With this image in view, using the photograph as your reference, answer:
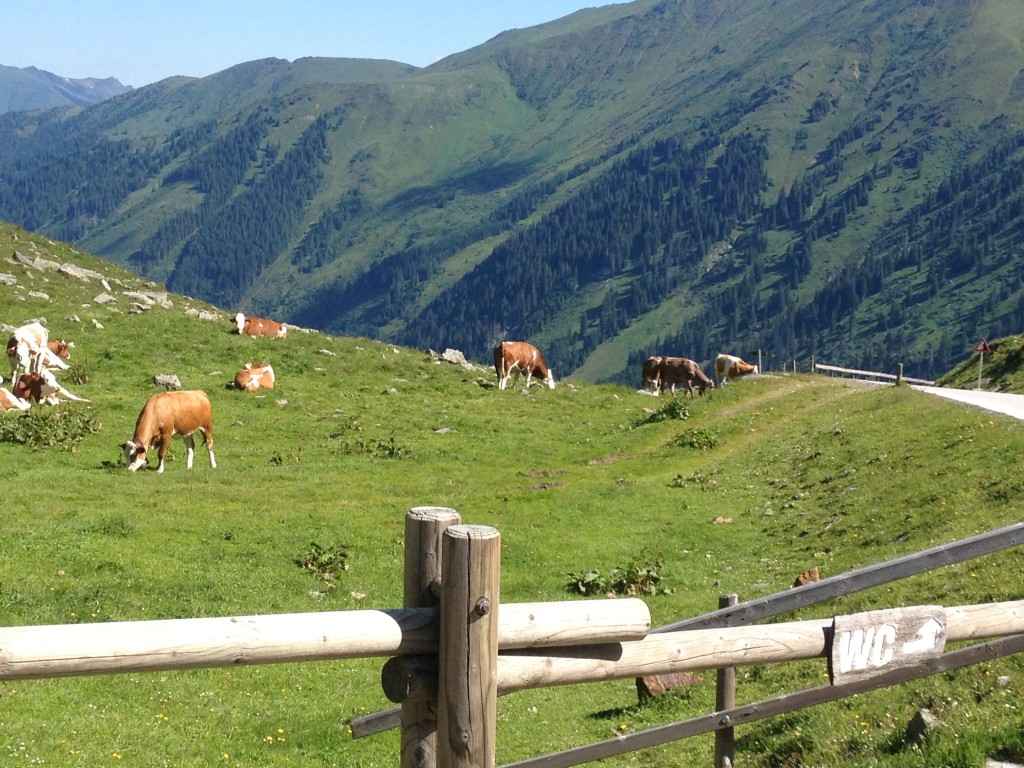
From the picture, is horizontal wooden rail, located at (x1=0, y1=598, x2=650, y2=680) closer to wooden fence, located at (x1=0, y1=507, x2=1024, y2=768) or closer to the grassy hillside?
wooden fence, located at (x1=0, y1=507, x2=1024, y2=768)

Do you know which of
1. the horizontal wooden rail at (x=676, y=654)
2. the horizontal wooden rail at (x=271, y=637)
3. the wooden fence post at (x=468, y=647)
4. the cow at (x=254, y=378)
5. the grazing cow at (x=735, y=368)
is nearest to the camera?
the horizontal wooden rail at (x=271, y=637)

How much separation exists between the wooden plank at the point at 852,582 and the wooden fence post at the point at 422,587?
2.45 meters

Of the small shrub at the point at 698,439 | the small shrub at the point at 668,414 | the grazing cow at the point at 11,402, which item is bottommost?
the small shrub at the point at 698,439

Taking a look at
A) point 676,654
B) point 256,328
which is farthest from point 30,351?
point 676,654

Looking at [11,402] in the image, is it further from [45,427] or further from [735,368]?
[735,368]

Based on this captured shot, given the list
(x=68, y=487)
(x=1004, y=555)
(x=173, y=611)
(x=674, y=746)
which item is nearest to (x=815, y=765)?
(x=674, y=746)

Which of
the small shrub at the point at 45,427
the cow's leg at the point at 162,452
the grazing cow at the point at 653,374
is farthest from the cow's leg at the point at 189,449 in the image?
the grazing cow at the point at 653,374

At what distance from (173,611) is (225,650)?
13.1m

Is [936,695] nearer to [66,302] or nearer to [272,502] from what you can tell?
[272,502]

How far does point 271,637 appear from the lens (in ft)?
18.7

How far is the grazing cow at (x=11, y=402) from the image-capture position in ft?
107

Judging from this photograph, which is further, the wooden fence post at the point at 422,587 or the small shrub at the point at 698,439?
the small shrub at the point at 698,439

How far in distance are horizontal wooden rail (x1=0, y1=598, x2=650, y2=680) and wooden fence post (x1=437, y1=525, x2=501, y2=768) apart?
0.66ft

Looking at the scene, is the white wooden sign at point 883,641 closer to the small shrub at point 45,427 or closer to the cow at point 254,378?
the small shrub at point 45,427
